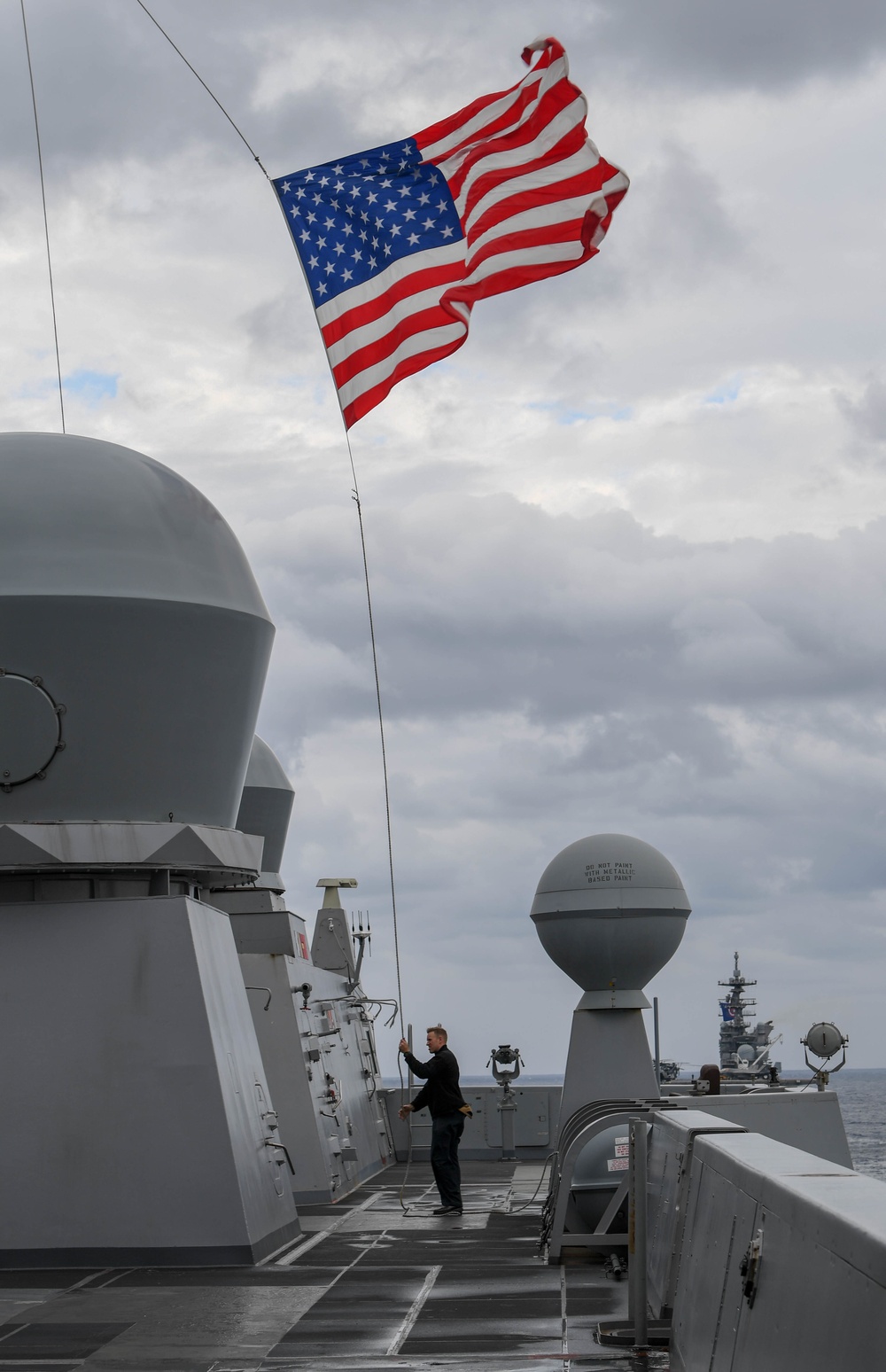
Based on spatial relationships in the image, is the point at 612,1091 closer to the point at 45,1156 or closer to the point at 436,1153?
the point at 436,1153

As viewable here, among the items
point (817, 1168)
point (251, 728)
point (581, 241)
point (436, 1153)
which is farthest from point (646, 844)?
point (817, 1168)

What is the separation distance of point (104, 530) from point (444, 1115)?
5.73 m

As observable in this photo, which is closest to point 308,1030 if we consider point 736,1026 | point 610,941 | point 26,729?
point 610,941

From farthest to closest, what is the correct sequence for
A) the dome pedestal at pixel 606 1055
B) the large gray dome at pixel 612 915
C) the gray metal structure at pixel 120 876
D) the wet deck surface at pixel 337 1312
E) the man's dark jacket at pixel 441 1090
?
the dome pedestal at pixel 606 1055 < the large gray dome at pixel 612 915 < the man's dark jacket at pixel 441 1090 < the gray metal structure at pixel 120 876 < the wet deck surface at pixel 337 1312

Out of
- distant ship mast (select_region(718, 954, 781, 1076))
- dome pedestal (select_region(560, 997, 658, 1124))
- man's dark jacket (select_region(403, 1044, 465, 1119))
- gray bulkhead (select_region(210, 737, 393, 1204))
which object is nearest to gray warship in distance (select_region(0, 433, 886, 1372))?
man's dark jacket (select_region(403, 1044, 465, 1119))

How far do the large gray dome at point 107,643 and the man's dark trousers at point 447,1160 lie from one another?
3580mm

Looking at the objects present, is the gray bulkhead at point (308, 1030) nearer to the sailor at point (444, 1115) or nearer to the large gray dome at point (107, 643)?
the sailor at point (444, 1115)

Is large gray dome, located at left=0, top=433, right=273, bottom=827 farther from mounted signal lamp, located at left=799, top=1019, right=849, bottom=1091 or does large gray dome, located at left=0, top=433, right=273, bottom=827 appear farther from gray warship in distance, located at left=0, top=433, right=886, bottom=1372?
mounted signal lamp, located at left=799, top=1019, right=849, bottom=1091

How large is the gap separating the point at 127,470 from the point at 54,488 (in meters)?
0.61

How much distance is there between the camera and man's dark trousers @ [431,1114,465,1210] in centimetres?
1219

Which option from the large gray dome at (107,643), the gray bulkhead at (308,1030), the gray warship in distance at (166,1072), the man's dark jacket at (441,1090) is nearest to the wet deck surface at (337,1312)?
the gray warship in distance at (166,1072)

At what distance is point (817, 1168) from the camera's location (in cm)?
427

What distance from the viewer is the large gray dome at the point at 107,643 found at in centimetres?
998

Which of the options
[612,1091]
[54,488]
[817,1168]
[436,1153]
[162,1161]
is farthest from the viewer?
[612,1091]
